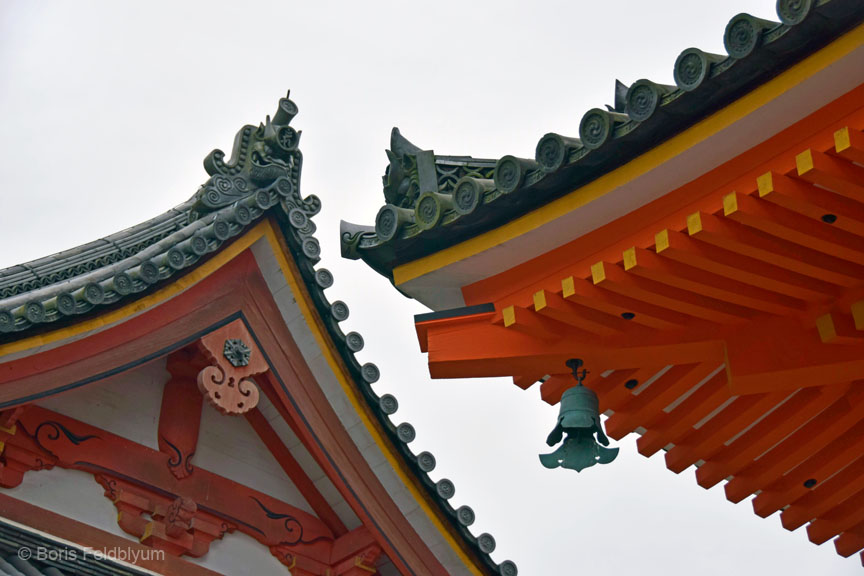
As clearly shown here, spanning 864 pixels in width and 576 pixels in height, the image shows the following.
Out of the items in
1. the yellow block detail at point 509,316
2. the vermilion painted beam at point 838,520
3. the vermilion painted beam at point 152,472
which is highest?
the vermilion painted beam at point 152,472

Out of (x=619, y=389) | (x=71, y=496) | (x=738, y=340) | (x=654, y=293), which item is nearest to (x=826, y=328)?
(x=738, y=340)

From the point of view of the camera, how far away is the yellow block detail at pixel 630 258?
4.17m

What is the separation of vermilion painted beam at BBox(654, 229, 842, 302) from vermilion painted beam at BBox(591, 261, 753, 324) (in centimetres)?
19

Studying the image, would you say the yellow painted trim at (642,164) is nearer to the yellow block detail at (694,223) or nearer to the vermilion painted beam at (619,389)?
the yellow block detail at (694,223)

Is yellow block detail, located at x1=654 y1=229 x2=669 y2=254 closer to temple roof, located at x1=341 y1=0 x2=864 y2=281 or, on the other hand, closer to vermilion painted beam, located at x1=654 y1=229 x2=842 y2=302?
vermilion painted beam, located at x1=654 y1=229 x2=842 y2=302

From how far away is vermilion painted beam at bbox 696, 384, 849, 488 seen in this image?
502 cm

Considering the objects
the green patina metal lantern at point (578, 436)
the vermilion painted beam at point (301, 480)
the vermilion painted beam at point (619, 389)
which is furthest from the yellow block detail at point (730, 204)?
the vermilion painted beam at point (301, 480)

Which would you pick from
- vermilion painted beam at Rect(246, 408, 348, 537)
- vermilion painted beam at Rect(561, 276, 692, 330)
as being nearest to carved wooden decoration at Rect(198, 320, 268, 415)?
vermilion painted beam at Rect(246, 408, 348, 537)

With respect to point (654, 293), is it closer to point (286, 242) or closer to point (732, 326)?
point (732, 326)

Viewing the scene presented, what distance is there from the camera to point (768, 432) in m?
5.13

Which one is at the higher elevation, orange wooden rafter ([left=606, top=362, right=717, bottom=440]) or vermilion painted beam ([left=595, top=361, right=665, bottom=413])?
vermilion painted beam ([left=595, top=361, right=665, bottom=413])

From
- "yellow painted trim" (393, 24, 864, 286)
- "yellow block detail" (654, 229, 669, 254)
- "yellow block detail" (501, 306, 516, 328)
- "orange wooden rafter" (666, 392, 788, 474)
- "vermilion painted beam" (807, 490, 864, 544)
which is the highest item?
"yellow painted trim" (393, 24, 864, 286)

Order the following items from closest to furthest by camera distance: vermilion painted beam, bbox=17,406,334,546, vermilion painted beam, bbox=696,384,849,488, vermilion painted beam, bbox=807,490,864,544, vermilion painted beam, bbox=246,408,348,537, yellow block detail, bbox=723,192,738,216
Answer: yellow block detail, bbox=723,192,738,216 < vermilion painted beam, bbox=696,384,849,488 < vermilion painted beam, bbox=807,490,864,544 < vermilion painted beam, bbox=17,406,334,546 < vermilion painted beam, bbox=246,408,348,537

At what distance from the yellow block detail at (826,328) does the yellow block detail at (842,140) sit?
96 cm
